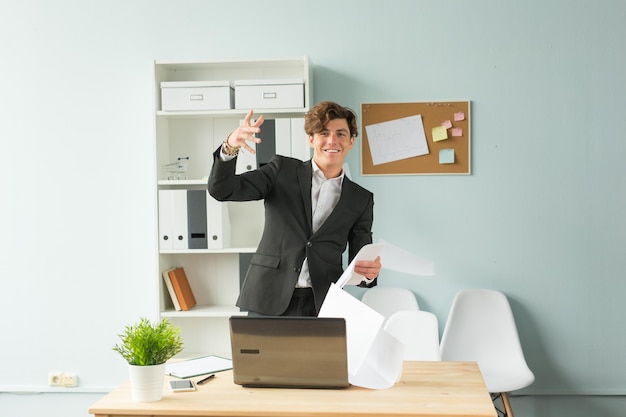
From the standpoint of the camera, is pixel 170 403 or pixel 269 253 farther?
pixel 269 253

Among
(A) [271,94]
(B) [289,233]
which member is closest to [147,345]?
(B) [289,233]

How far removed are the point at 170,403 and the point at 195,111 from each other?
2005 millimetres

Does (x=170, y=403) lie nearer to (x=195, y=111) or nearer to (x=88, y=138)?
(x=195, y=111)

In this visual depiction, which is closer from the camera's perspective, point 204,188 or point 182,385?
point 182,385

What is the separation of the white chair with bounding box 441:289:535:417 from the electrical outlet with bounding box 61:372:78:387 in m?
2.08

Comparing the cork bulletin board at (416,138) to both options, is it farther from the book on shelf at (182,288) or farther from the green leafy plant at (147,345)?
the green leafy plant at (147,345)

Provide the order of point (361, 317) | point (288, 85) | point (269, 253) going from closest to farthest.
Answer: point (361, 317), point (269, 253), point (288, 85)

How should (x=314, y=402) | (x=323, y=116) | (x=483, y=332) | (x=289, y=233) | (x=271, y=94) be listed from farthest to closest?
(x=483, y=332) → (x=271, y=94) → (x=289, y=233) → (x=323, y=116) → (x=314, y=402)

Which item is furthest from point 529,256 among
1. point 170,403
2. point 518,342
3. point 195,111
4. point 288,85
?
point 170,403

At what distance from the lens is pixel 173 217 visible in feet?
11.7

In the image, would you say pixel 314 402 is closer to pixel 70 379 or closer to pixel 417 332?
pixel 417 332

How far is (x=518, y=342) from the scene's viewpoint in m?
3.57

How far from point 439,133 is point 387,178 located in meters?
0.37

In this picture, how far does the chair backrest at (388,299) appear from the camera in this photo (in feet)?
12.2
